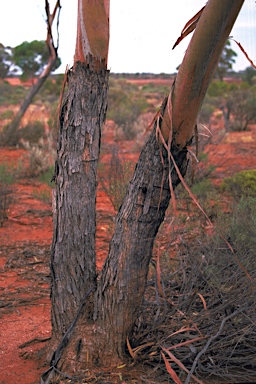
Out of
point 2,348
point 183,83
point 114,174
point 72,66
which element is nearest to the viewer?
point 183,83

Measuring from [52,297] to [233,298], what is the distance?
1302 millimetres

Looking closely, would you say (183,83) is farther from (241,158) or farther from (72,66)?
(241,158)

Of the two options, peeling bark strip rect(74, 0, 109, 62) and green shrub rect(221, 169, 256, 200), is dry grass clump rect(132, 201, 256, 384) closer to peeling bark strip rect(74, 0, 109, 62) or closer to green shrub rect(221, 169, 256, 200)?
peeling bark strip rect(74, 0, 109, 62)

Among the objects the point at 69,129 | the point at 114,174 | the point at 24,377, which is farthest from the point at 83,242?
the point at 114,174

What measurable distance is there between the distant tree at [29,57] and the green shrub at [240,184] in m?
24.0

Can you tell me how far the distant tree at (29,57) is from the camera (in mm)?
32281

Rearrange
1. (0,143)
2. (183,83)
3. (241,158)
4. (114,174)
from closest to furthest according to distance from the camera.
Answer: (183,83)
(114,174)
(241,158)
(0,143)

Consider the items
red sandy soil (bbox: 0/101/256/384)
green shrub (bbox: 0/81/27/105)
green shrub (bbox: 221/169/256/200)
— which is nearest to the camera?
red sandy soil (bbox: 0/101/256/384)

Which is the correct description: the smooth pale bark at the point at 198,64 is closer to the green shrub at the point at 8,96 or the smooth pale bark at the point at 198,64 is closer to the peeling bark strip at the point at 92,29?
the peeling bark strip at the point at 92,29

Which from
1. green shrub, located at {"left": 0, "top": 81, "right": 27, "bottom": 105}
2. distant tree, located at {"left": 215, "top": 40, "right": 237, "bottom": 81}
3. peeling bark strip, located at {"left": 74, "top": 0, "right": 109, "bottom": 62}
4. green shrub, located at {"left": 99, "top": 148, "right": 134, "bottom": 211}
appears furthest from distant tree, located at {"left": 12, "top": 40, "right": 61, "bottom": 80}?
peeling bark strip, located at {"left": 74, "top": 0, "right": 109, "bottom": 62}

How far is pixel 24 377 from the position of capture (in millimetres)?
3836

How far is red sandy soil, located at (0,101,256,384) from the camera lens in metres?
4.15

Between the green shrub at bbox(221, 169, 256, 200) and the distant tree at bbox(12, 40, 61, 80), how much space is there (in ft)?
78.7

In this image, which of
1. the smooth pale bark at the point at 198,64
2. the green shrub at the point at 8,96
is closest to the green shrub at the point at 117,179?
the smooth pale bark at the point at 198,64
